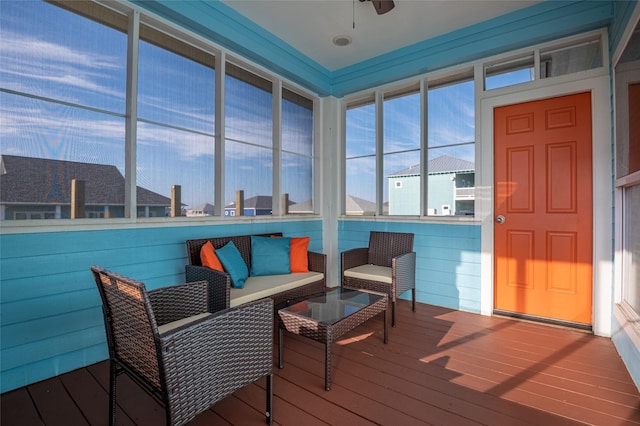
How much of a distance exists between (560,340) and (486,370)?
1.05 m

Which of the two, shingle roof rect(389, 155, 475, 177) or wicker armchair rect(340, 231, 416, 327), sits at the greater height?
shingle roof rect(389, 155, 475, 177)

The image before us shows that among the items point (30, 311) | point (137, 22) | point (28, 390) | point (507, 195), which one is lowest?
point (28, 390)

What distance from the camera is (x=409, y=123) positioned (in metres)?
4.04

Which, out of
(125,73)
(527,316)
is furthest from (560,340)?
(125,73)

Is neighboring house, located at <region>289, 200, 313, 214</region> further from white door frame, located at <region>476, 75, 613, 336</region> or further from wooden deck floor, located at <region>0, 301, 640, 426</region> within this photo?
white door frame, located at <region>476, 75, 613, 336</region>

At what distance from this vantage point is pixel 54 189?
2201mm

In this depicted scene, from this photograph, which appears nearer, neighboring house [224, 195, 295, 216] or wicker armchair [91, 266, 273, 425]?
wicker armchair [91, 266, 273, 425]

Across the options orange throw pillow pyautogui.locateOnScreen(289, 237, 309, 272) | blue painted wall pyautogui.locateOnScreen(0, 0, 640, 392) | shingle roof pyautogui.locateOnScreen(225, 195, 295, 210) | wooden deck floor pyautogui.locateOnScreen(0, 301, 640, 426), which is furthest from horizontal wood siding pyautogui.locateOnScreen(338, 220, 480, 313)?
shingle roof pyautogui.locateOnScreen(225, 195, 295, 210)

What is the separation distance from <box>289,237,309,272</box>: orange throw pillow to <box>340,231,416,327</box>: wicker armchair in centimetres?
41

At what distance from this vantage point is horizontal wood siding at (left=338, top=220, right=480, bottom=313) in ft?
11.4

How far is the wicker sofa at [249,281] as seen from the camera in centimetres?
237

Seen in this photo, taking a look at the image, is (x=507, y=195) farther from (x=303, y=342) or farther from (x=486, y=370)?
(x=303, y=342)

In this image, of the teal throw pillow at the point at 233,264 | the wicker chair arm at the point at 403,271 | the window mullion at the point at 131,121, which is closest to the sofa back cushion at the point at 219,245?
the teal throw pillow at the point at 233,264

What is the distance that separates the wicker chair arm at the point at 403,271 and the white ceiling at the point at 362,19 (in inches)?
97.1
